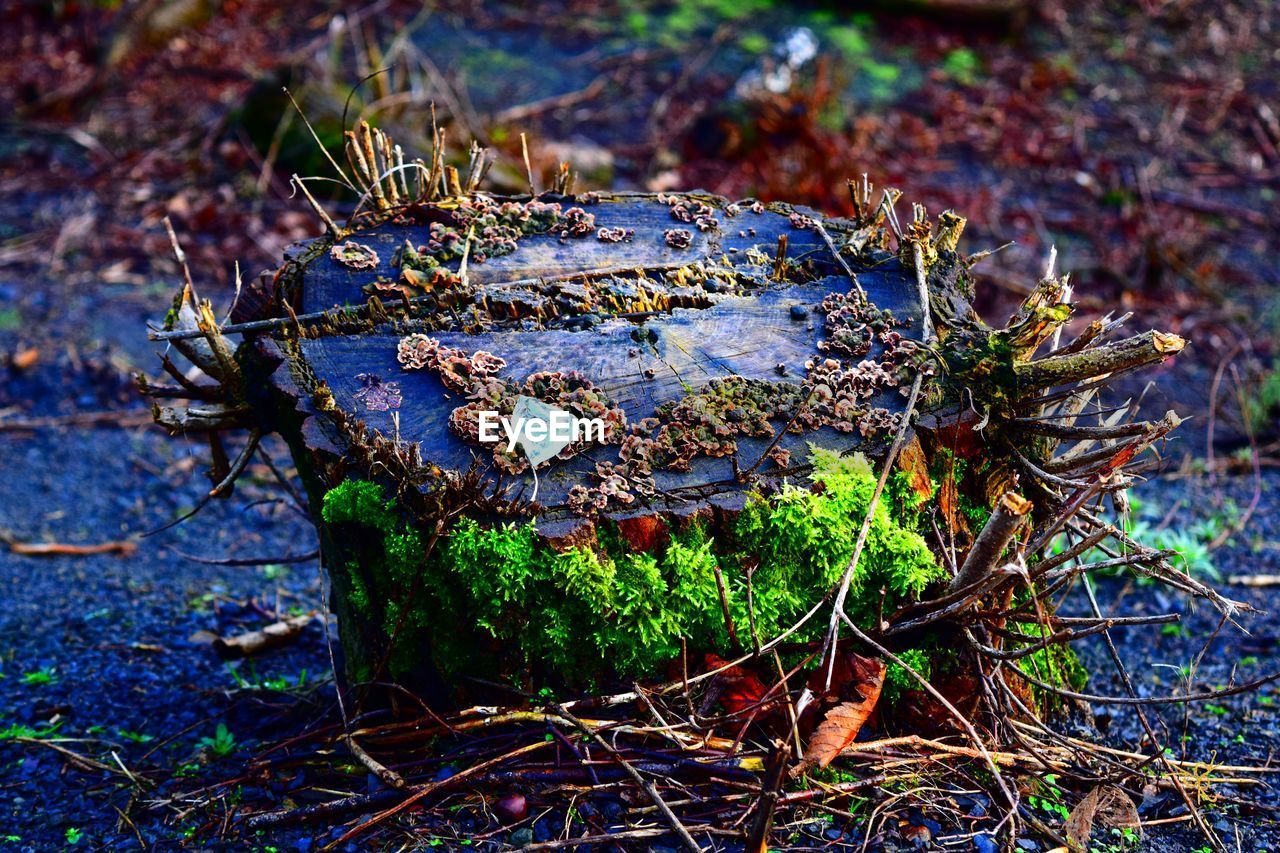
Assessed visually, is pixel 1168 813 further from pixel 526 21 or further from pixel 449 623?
pixel 526 21

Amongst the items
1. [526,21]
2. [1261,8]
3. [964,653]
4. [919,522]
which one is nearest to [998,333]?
[919,522]

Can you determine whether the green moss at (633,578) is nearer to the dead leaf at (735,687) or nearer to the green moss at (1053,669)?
the dead leaf at (735,687)

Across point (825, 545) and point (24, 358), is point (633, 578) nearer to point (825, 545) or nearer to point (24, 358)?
point (825, 545)

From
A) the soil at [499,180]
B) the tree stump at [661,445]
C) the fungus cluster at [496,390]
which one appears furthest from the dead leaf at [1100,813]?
the fungus cluster at [496,390]

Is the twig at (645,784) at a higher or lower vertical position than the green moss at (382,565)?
lower

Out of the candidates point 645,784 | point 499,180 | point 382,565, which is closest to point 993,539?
point 645,784

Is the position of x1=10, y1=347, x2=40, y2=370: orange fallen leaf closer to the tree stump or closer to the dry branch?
the tree stump
